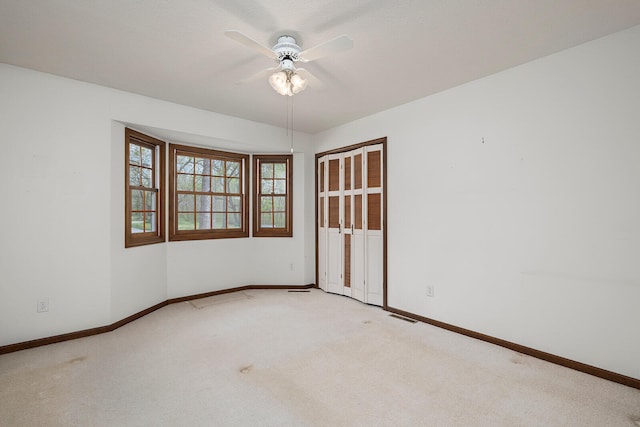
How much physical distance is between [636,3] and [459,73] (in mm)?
1264

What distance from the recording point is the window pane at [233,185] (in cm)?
518

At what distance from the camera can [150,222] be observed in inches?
170

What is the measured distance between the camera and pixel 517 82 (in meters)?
2.99

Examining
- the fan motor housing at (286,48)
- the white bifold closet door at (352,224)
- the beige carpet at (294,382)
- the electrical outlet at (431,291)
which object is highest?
the fan motor housing at (286,48)

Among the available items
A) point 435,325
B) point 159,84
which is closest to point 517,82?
point 435,325

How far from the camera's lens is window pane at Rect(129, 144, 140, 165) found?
3.92m

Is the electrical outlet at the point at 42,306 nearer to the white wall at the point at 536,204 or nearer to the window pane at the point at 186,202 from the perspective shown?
the window pane at the point at 186,202

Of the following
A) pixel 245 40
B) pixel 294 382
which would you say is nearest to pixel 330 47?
pixel 245 40

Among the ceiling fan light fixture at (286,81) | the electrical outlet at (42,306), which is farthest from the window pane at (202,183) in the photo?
the ceiling fan light fixture at (286,81)

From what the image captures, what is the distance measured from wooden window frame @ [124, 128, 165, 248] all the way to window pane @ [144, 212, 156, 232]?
0.08ft

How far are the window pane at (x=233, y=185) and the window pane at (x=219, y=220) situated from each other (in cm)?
41

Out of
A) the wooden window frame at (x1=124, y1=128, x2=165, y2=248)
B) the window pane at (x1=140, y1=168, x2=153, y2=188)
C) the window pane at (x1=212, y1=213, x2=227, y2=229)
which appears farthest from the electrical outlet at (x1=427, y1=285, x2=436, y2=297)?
the window pane at (x1=140, y1=168, x2=153, y2=188)

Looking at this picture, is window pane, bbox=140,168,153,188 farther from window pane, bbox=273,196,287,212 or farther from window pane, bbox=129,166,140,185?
window pane, bbox=273,196,287,212

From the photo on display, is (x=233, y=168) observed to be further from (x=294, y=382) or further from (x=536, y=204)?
(x=536, y=204)
